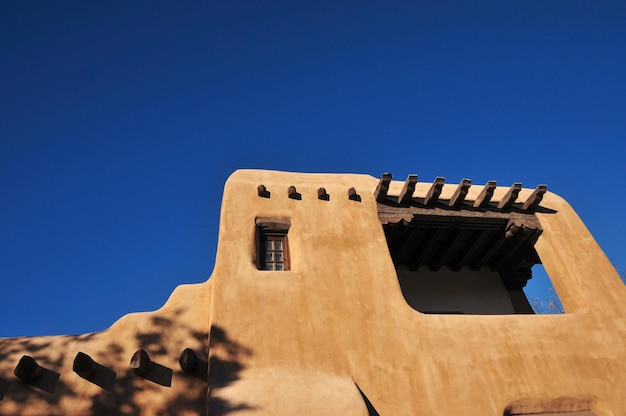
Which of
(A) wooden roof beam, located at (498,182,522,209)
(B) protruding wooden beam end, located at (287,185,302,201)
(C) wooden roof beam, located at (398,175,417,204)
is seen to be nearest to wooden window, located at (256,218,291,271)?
(B) protruding wooden beam end, located at (287,185,302,201)

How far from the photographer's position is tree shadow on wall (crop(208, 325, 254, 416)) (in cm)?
537

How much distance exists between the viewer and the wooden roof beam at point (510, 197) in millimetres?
9219

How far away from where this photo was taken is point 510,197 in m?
9.30

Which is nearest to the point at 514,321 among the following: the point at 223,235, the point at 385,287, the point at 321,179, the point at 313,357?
the point at 385,287

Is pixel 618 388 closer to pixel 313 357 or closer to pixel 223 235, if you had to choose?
pixel 313 357

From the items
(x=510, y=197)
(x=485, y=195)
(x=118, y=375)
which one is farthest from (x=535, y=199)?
(x=118, y=375)

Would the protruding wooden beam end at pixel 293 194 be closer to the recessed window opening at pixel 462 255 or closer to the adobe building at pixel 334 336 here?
the adobe building at pixel 334 336

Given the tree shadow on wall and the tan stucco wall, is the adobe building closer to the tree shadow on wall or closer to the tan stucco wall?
the tree shadow on wall

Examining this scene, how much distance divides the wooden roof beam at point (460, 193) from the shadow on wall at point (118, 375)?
5.31 metres

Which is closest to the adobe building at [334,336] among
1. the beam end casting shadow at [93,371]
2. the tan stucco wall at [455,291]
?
the beam end casting shadow at [93,371]

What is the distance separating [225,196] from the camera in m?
8.28

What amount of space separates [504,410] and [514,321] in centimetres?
155

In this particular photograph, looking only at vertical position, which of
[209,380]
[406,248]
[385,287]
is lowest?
[209,380]

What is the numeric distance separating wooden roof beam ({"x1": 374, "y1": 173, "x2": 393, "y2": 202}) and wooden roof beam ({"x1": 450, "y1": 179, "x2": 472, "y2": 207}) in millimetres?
1467
